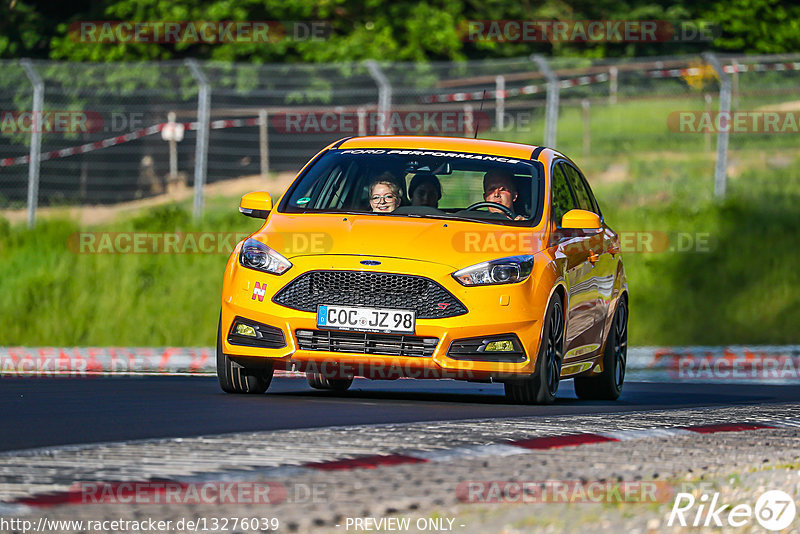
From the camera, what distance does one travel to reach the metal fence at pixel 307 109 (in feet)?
75.6

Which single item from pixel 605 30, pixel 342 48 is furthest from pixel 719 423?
pixel 605 30

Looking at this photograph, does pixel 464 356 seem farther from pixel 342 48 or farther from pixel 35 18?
pixel 35 18

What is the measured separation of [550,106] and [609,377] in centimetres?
1115

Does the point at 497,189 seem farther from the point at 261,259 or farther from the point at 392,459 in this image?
the point at 392,459

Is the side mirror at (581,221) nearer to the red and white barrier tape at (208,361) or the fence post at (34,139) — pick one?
the red and white barrier tape at (208,361)

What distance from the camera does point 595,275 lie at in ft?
38.7

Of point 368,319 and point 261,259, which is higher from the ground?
point 261,259

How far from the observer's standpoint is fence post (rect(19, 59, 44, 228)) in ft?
72.6

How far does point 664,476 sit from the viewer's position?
6.32 metres

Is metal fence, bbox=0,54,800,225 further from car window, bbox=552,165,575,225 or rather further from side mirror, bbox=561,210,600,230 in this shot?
side mirror, bbox=561,210,600,230

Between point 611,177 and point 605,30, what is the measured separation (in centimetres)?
1568

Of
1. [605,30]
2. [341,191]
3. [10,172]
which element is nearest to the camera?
[341,191]

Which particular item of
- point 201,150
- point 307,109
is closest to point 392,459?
point 307,109

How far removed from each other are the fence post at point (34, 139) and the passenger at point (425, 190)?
11.8 meters
